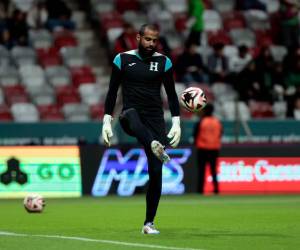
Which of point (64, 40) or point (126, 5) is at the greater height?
point (126, 5)

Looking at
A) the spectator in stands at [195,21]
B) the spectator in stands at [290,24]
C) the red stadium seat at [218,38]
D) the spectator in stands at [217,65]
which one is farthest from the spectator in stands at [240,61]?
the spectator in stands at [290,24]

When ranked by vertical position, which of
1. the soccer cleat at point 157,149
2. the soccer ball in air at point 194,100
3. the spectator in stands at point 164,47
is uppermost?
the soccer ball in air at point 194,100

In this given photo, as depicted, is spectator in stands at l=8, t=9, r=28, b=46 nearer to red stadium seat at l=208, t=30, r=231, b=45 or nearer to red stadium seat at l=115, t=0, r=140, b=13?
red stadium seat at l=115, t=0, r=140, b=13

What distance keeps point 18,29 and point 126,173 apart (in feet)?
18.7

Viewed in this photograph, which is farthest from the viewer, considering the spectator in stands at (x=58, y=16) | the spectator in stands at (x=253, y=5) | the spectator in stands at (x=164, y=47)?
the spectator in stands at (x=253, y=5)

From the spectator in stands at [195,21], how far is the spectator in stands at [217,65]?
2.44ft

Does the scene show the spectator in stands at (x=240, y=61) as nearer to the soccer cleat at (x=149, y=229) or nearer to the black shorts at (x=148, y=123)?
the black shorts at (x=148, y=123)

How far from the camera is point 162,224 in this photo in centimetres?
1387

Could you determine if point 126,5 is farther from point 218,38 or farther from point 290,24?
point 290,24

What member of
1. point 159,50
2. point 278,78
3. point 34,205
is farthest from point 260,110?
point 34,205

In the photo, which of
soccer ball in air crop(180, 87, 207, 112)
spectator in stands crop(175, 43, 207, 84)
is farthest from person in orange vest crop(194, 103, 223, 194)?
soccer ball in air crop(180, 87, 207, 112)

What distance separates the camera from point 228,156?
2336 cm

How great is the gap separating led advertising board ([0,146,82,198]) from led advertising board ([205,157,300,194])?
120 inches

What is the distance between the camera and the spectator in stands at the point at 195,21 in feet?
89.8
